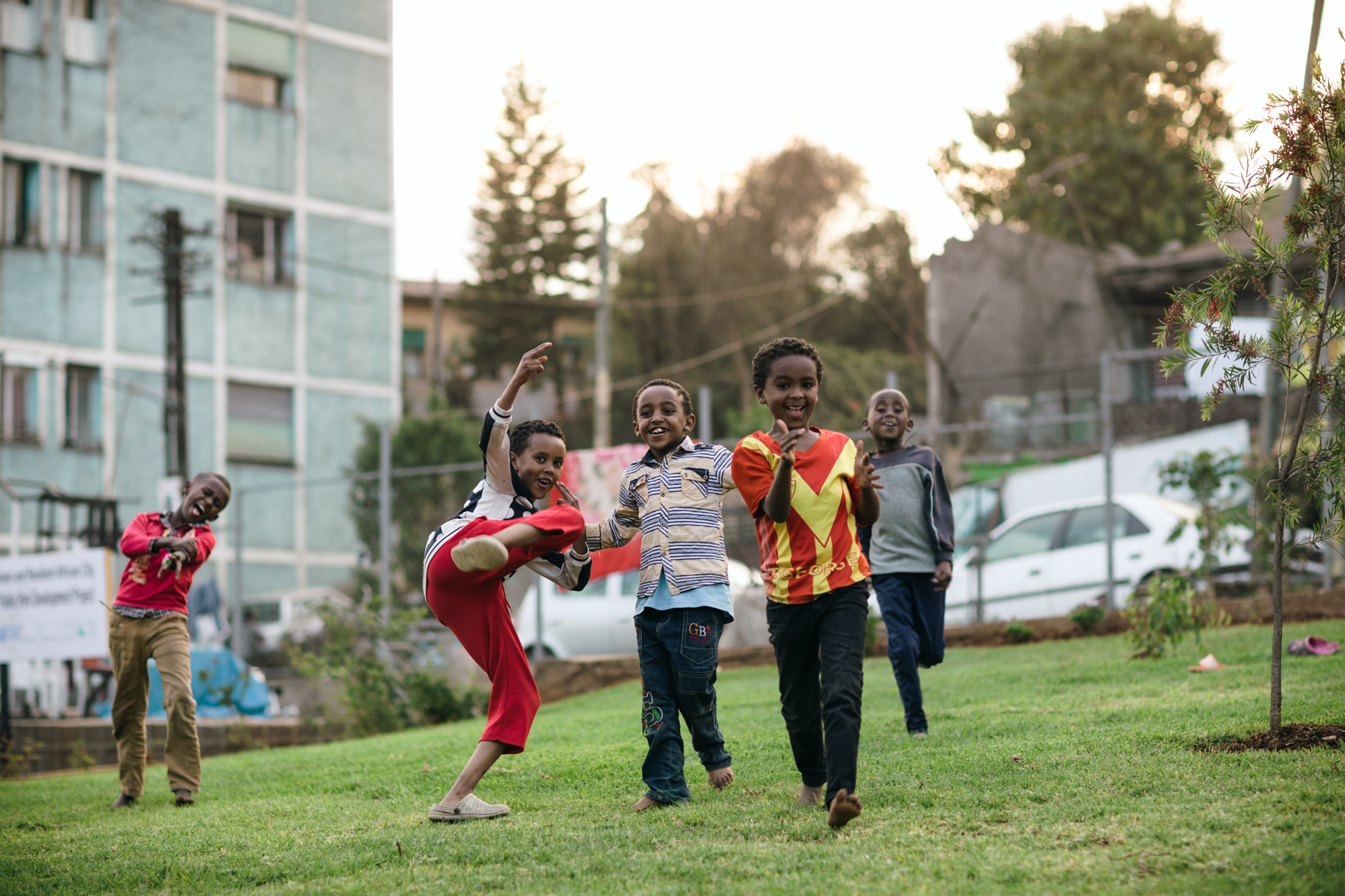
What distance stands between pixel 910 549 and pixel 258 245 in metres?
24.5

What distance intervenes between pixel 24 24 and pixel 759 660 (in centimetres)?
2104

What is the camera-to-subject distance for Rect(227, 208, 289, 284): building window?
27734mm

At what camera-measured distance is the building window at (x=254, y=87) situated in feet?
90.1

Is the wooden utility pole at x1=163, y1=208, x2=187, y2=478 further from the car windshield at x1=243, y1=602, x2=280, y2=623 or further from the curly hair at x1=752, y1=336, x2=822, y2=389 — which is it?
the curly hair at x1=752, y1=336, x2=822, y2=389

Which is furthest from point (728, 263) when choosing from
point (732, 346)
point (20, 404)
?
point (20, 404)

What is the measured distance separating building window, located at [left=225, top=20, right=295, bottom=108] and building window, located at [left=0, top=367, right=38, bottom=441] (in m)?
7.49

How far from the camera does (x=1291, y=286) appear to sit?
558cm

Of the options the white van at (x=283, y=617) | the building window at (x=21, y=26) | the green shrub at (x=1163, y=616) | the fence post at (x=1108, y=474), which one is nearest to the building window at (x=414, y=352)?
the white van at (x=283, y=617)

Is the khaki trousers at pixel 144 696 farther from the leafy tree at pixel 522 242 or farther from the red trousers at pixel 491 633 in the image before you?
the leafy tree at pixel 522 242

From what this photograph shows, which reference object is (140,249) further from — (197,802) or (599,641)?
(197,802)

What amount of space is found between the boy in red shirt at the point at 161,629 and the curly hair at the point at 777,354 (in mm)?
3528

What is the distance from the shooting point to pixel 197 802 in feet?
22.4

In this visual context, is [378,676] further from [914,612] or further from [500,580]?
[500,580]

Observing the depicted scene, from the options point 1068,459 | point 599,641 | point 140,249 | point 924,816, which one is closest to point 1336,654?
point 924,816
